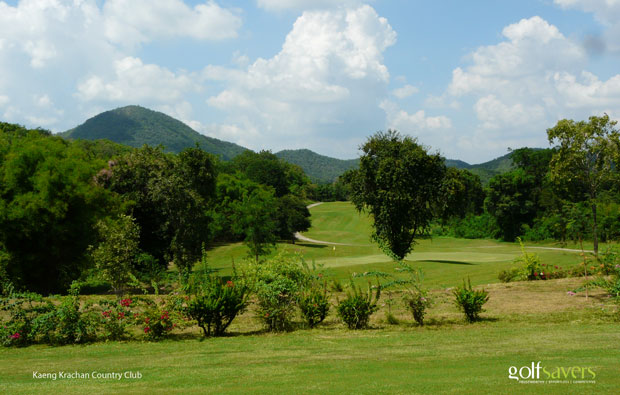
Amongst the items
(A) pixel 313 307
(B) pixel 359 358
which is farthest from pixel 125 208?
(B) pixel 359 358

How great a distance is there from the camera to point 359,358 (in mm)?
9109

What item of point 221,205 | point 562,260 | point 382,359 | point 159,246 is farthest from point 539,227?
point 382,359

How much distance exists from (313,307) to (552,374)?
7.17m

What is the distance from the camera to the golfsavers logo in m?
6.79

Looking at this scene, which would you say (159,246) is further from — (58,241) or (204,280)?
(204,280)

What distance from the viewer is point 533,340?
408 inches

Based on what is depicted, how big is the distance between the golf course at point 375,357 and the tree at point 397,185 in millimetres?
14174

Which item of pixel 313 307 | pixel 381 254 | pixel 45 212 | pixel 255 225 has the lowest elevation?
pixel 381 254

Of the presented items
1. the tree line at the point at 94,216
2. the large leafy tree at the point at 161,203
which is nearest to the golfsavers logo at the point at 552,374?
the tree line at the point at 94,216

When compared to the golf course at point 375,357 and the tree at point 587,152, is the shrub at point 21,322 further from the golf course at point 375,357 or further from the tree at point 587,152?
the tree at point 587,152

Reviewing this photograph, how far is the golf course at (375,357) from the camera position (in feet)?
23.0

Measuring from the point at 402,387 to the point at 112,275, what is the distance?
16.5m

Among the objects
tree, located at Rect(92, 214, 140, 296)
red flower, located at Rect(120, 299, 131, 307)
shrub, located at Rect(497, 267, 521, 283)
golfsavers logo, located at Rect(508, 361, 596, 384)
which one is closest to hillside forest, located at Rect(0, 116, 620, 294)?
tree, located at Rect(92, 214, 140, 296)

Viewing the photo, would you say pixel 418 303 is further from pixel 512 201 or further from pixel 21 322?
pixel 512 201
